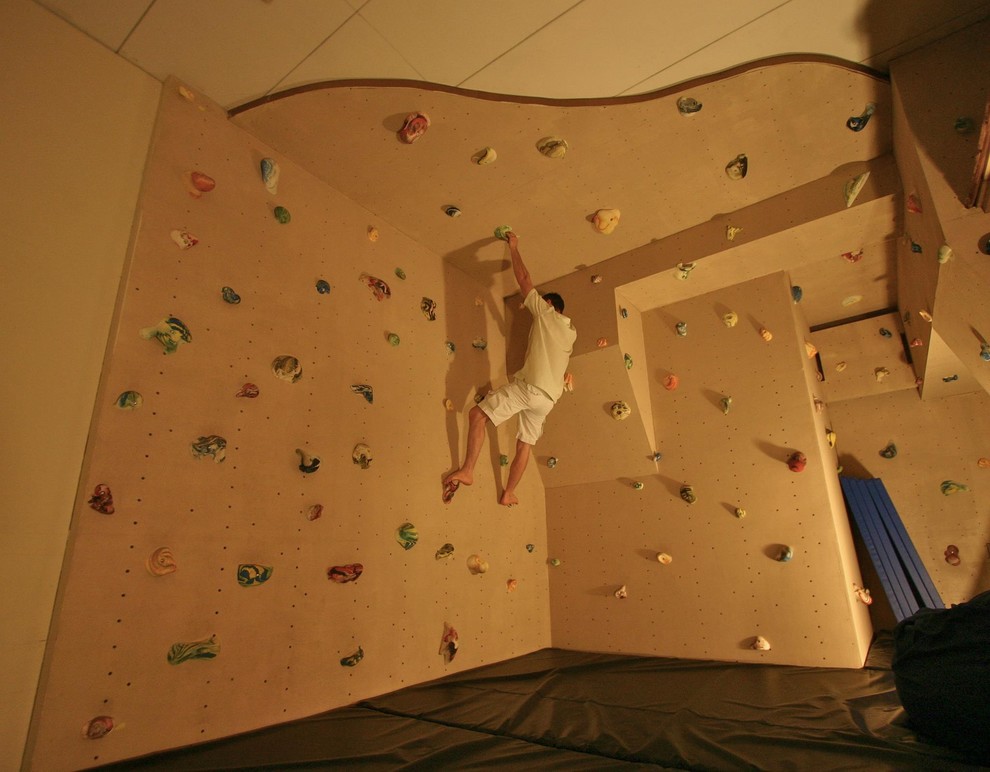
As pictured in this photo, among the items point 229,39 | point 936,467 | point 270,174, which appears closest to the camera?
point 229,39

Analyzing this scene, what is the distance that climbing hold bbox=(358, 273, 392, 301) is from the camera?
9.01ft

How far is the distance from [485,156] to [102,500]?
7.09 ft

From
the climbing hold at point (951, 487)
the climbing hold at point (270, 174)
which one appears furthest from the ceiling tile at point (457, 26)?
the climbing hold at point (951, 487)

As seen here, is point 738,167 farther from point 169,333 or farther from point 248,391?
point 169,333

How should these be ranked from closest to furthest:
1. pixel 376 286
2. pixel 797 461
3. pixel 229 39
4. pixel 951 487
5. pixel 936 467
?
pixel 229 39 → pixel 376 286 → pixel 797 461 → pixel 951 487 → pixel 936 467

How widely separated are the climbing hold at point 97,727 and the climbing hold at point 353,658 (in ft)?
2.76

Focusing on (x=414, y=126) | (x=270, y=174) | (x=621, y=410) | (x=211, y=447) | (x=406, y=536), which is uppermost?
(x=414, y=126)

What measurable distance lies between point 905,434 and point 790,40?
10.6ft

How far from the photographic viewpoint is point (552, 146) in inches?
97.2

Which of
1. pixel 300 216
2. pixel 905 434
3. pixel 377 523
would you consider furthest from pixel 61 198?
pixel 905 434

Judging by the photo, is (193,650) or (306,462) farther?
(306,462)

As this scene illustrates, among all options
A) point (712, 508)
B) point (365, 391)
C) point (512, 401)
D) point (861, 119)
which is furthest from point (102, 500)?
A: point (861, 119)

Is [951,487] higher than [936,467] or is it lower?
lower

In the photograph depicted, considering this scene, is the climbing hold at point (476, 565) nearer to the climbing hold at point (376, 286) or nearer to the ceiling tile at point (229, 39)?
the climbing hold at point (376, 286)
